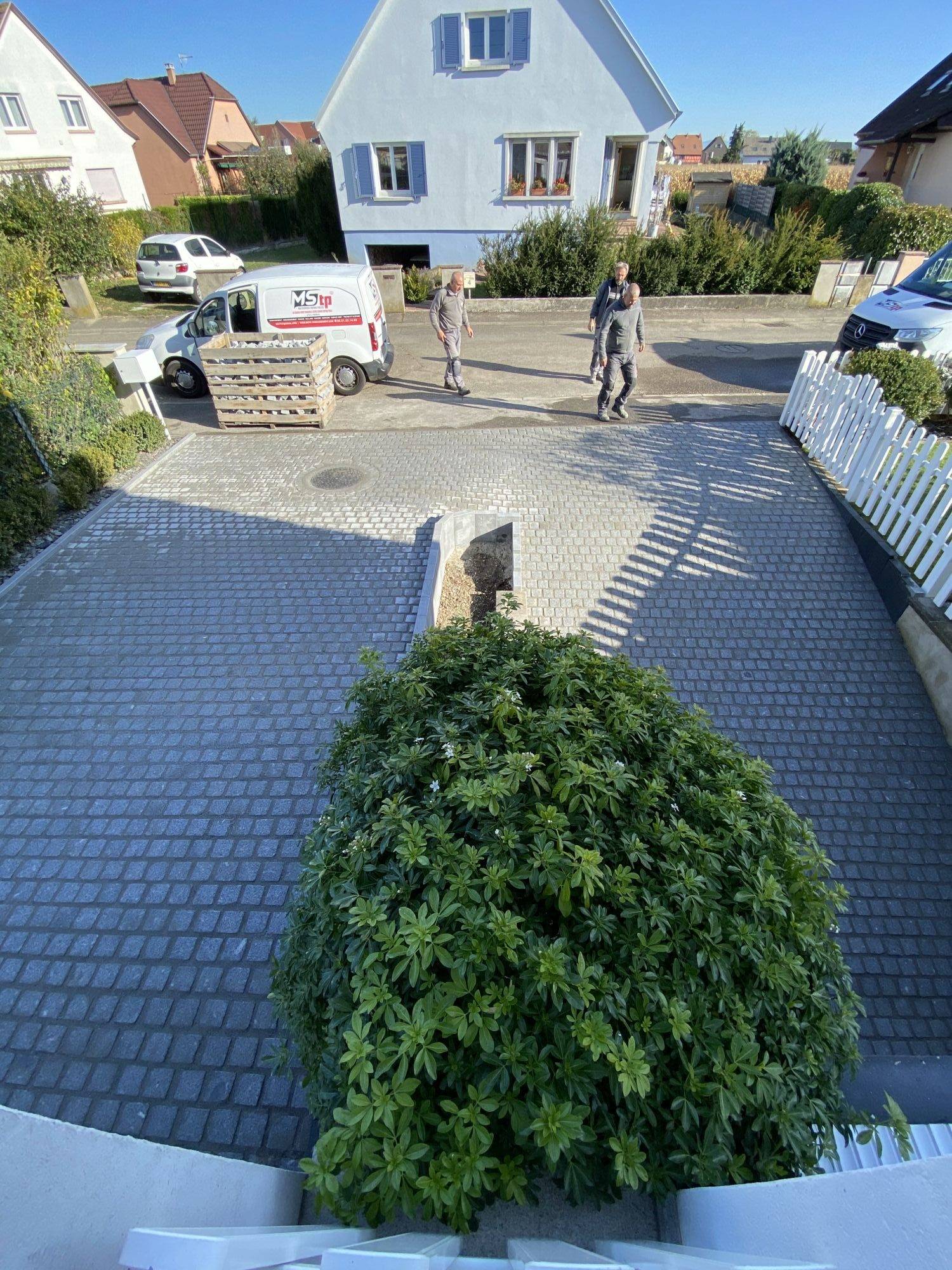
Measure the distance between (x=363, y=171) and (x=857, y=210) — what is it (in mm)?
15895

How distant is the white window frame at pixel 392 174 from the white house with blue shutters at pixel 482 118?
35 millimetres

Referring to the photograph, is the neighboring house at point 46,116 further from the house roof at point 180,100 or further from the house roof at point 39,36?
the house roof at point 180,100

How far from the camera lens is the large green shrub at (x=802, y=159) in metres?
30.1

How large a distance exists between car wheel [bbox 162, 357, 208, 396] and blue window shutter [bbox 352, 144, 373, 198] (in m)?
12.6

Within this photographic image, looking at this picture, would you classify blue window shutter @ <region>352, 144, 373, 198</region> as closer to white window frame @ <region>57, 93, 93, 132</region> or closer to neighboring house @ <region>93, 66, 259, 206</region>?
white window frame @ <region>57, 93, 93, 132</region>

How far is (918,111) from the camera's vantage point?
2489 cm

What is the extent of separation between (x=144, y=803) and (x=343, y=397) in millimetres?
8550

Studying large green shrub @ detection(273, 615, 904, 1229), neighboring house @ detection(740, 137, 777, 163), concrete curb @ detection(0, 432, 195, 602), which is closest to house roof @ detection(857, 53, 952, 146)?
concrete curb @ detection(0, 432, 195, 602)

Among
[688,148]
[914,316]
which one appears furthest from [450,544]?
[688,148]

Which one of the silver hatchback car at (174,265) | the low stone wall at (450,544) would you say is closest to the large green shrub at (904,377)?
the low stone wall at (450,544)

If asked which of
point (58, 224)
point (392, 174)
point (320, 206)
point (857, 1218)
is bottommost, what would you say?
point (857, 1218)

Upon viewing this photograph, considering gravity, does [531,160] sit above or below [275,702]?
above

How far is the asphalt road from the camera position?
32.6 ft

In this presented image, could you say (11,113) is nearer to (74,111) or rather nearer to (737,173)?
(74,111)
